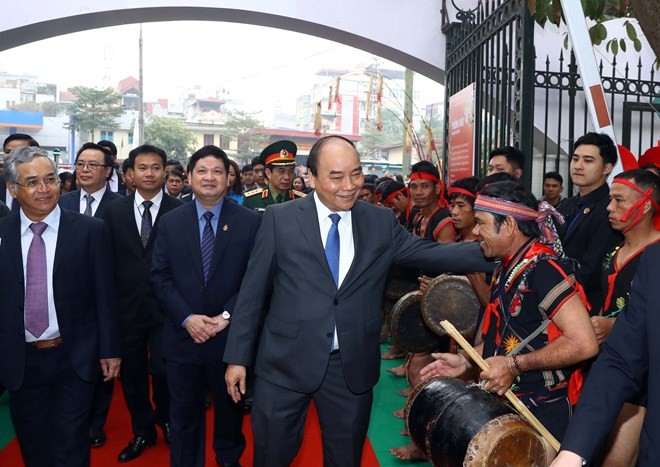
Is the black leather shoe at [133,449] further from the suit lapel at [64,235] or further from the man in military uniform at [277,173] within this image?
the man in military uniform at [277,173]

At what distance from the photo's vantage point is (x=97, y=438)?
452 cm

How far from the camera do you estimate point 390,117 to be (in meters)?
84.6

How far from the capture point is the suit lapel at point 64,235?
10.7ft

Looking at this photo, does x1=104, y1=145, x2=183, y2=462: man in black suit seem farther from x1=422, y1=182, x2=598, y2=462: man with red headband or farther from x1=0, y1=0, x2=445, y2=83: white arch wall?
x1=0, y1=0, x2=445, y2=83: white arch wall

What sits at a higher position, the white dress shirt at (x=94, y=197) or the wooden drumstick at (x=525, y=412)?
the white dress shirt at (x=94, y=197)

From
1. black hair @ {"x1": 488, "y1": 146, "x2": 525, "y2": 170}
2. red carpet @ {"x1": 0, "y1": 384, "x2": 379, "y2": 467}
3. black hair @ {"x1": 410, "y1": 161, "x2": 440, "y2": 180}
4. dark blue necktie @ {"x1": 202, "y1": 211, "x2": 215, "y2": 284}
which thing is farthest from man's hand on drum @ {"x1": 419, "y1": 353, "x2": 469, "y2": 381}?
black hair @ {"x1": 410, "y1": 161, "x2": 440, "y2": 180}

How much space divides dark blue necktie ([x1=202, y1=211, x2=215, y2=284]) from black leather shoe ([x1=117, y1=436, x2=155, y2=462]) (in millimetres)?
1349

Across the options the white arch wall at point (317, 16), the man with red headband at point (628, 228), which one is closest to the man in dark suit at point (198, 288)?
the man with red headband at point (628, 228)

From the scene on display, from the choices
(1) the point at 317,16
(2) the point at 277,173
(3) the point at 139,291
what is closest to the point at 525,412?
(3) the point at 139,291

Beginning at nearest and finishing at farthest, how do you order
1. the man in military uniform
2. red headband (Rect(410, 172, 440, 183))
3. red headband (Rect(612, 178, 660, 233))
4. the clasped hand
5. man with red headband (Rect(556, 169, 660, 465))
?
man with red headband (Rect(556, 169, 660, 465))
red headband (Rect(612, 178, 660, 233))
the clasped hand
red headband (Rect(410, 172, 440, 183))
the man in military uniform

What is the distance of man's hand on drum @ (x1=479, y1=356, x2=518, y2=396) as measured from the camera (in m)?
2.42

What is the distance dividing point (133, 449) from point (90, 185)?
1.98 metres

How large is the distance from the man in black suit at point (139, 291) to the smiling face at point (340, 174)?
183 centimetres

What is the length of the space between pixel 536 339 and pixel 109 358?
2.12m
